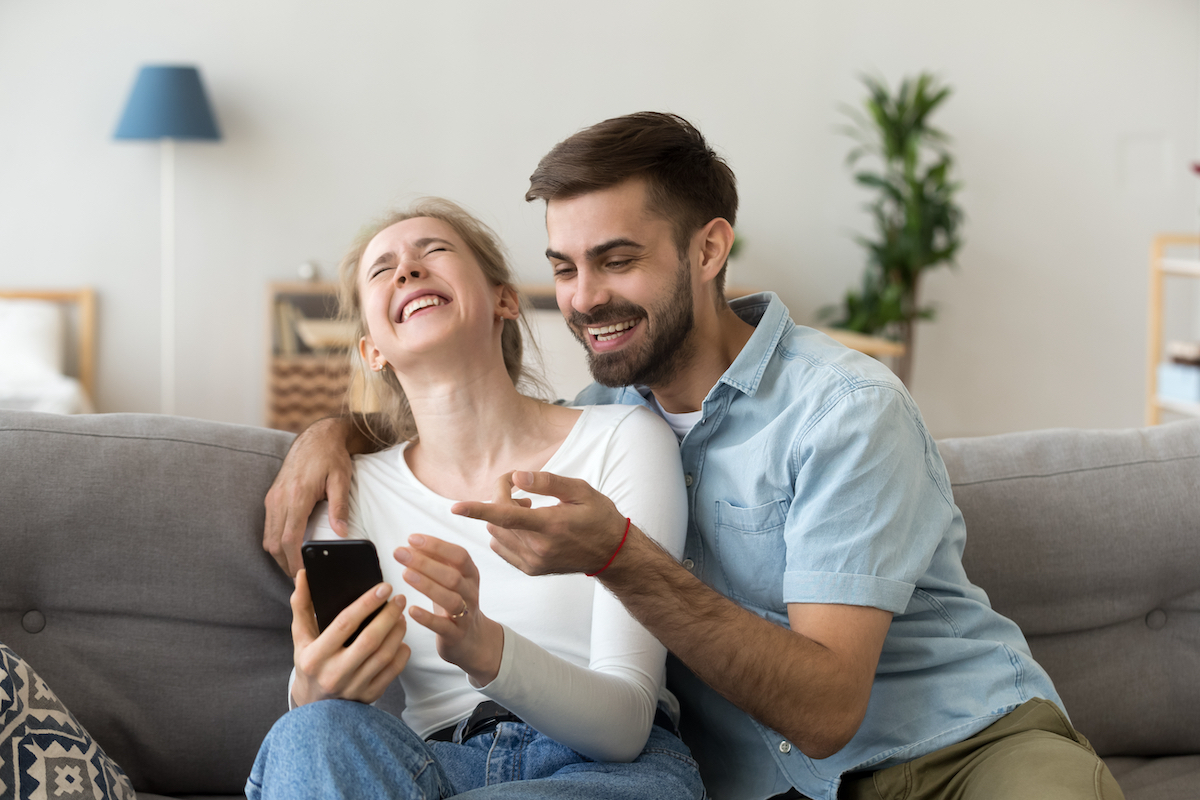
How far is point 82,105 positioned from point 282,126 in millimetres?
895

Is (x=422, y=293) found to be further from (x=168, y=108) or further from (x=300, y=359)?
(x=168, y=108)

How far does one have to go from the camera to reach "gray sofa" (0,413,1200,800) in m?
1.37

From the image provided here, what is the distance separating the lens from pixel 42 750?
1.12 metres

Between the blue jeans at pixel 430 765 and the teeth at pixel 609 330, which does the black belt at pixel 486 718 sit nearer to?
the blue jeans at pixel 430 765

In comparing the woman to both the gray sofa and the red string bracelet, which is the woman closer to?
the red string bracelet

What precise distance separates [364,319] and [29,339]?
359 cm

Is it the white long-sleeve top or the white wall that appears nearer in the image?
the white long-sleeve top

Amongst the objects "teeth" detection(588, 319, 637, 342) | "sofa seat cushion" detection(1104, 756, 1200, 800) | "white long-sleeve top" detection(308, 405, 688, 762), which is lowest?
"sofa seat cushion" detection(1104, 756, 1200, 800)

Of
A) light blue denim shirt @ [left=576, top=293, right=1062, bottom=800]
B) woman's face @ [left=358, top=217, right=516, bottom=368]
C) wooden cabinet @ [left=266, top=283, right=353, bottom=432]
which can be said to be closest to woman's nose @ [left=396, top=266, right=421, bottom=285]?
woman's face @ [left=358, top=217, right=516, bottom=368]

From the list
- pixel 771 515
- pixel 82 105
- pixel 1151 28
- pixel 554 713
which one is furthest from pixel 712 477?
pixel 1151 28

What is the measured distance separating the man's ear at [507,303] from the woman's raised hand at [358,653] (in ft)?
1.97

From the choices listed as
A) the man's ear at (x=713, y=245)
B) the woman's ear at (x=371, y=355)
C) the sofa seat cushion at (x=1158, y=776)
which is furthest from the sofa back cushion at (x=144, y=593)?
the sofa seat cushion at (x=1158, y=776)

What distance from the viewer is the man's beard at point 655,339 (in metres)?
1.36

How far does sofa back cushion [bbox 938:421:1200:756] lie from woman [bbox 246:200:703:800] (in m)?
0.54
